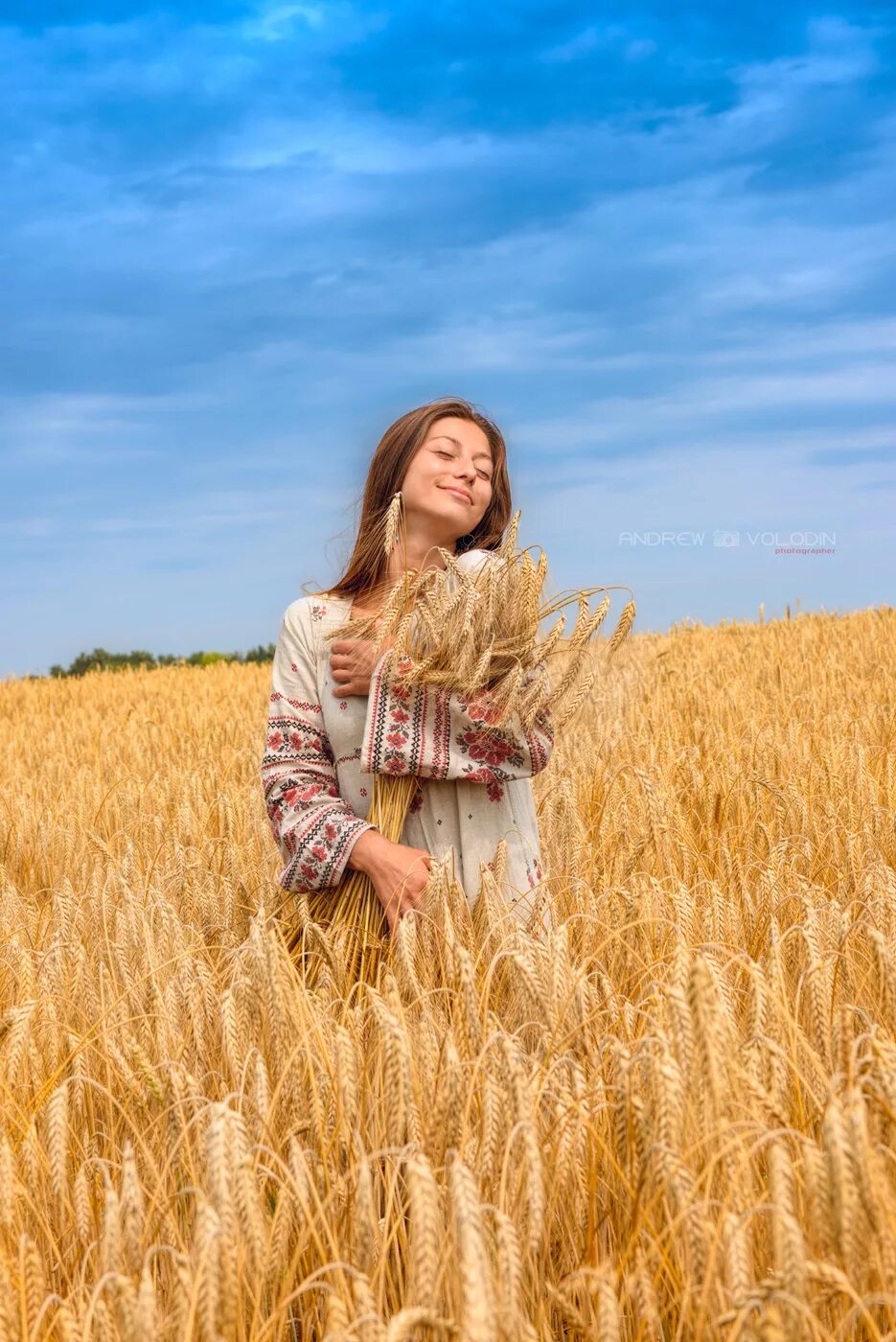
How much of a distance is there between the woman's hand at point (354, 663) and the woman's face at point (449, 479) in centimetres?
29

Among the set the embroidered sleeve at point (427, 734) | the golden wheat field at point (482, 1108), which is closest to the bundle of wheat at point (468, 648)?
the embroidered sleeve at point (427, 734)

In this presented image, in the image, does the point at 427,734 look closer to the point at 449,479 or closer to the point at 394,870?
the point at 394,870

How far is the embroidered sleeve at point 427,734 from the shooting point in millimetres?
2133

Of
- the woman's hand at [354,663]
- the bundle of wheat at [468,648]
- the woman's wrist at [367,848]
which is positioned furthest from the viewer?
the woman's hand at [354,663]

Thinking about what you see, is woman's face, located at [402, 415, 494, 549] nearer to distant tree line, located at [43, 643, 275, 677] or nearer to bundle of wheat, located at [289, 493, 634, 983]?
bundle of wheat, located at [289, 493, 634, 983]

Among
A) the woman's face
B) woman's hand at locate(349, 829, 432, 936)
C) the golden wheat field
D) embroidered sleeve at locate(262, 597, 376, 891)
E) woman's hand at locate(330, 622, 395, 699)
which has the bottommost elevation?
the golden wheat field

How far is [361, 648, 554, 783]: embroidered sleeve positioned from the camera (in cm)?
213

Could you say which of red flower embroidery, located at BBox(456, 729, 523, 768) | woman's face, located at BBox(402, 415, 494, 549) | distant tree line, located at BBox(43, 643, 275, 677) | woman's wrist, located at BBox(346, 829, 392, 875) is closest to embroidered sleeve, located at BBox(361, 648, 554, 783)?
red flower embroidery, located at BBox(456, 729, 523, 768)

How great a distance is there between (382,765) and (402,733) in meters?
0.07

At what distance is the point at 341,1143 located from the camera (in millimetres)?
1424

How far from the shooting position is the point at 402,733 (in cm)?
214

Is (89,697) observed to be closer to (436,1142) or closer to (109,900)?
(109,900)

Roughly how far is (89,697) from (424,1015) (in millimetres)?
7812

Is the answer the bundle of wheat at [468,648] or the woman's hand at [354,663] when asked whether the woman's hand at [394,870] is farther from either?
the woman's hand at [354,663]
